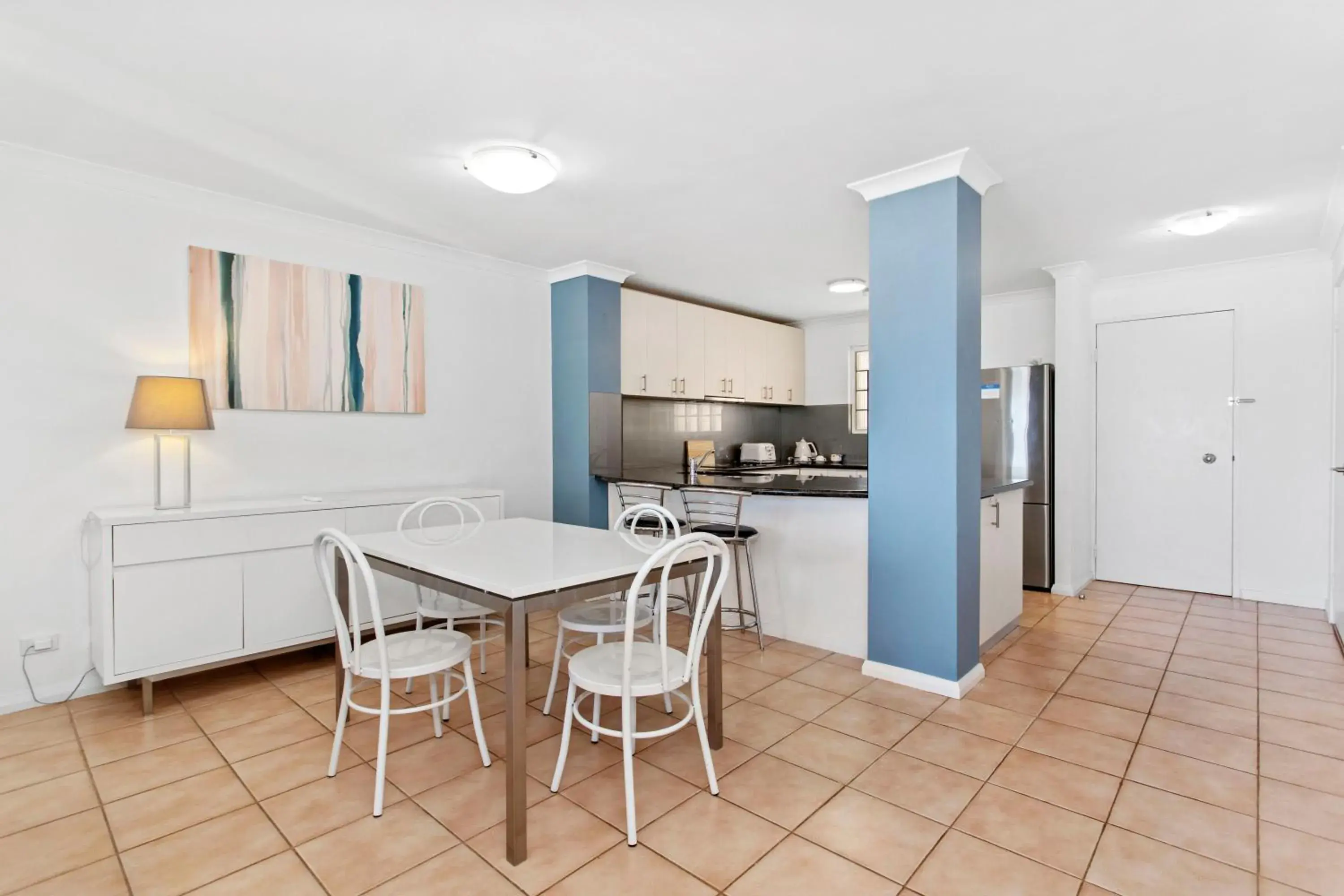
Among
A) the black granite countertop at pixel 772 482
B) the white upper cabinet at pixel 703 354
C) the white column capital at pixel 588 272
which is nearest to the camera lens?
the black granite countertop at pixel 772 482

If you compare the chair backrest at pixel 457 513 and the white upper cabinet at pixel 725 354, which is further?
the white upper cabinet at pixel 725 354

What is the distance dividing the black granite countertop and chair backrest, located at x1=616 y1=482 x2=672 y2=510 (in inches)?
1.9

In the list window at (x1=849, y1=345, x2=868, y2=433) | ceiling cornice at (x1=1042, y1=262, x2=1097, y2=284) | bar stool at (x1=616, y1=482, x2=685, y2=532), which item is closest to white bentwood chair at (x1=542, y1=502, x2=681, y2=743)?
bar stool at (x1=616, y1=482, x2=685, y2=532)

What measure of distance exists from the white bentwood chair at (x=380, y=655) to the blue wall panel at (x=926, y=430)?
1.88 meters

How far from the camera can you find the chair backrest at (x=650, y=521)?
291 centimetres

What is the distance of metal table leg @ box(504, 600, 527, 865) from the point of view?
5.97 ft

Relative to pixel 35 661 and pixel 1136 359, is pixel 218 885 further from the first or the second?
pixel 1136 359

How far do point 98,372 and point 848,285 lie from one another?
4459 mm

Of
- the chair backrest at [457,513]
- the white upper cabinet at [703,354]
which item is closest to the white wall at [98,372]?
the chair backrest at [457,513]

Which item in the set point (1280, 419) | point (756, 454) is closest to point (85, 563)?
point (756, 454)

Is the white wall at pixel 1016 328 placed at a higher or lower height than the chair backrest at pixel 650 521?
higher

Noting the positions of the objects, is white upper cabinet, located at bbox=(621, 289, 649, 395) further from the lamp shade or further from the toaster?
the lamp shade

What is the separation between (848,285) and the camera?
16.4ft

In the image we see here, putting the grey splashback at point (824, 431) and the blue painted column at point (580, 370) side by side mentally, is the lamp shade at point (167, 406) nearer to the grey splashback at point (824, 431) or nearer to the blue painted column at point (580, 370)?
the blue painted column at point (580, 370)
